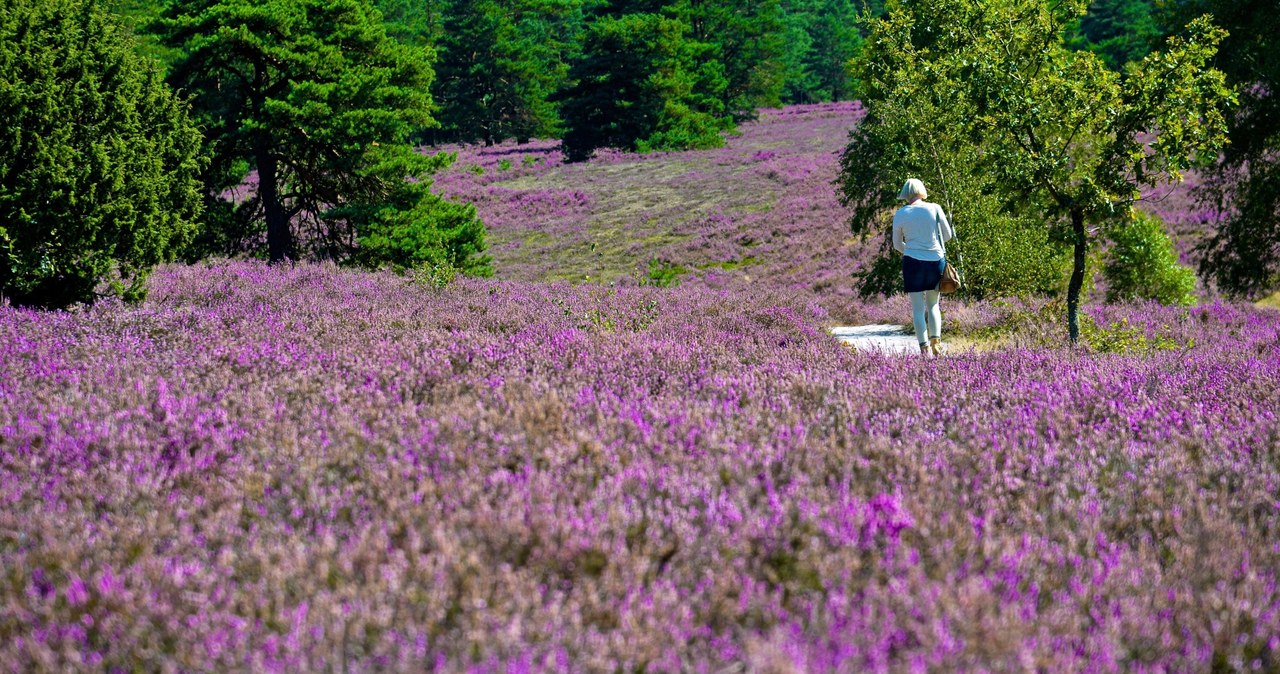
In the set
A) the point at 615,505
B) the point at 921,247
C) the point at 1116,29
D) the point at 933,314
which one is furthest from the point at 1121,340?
the point at 1116,29

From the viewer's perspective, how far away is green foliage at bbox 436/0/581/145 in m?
61.4

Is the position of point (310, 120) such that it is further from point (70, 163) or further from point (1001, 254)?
point (1001, 254)

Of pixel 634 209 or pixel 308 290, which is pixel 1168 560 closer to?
pixel 308 290

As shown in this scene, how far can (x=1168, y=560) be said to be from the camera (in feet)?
8.86

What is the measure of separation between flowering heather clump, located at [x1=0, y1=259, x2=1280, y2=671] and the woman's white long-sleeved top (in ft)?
12.1

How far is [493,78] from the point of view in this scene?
63.0m

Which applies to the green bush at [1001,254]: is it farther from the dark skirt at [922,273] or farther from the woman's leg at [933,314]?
the dark skirt at [922,273]

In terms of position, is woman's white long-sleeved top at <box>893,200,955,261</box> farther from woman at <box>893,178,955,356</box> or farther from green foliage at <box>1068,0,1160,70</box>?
green foliage at <box>1068,0,1160,70</box>

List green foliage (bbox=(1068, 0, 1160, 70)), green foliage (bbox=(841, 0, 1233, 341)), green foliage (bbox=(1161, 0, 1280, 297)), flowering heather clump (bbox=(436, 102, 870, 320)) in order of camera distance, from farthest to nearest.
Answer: green foliage (bbox=(1068, 0, 1160, 70))
flowering heather clump (bbox=(436, 102, 870, 320))
green foliage (bbox=(1161, 0, 1280, 297))
green foliage (bbox=(841, 0, 1233, 341))

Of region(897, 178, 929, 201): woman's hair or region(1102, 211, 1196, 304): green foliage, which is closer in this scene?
region(897, 178, 929, 201): woman's hair

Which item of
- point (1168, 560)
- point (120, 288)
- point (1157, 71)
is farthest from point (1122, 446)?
point (120, 288)

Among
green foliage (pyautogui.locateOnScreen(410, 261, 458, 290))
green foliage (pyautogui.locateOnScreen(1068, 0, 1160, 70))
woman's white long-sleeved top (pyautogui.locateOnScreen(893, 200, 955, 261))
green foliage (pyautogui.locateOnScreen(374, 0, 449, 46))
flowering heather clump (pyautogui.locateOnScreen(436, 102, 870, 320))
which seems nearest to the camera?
woman's white long-sleeved top (pyautogui.locateOnScreen(893, 200, 955, 261))

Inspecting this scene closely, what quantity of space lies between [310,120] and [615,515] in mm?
16360

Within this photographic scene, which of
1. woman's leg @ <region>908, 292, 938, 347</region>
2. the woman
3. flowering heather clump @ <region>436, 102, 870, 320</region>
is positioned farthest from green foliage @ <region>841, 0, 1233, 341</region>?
flowering heather clump @ <region>436, 102, 870, 320</region>
